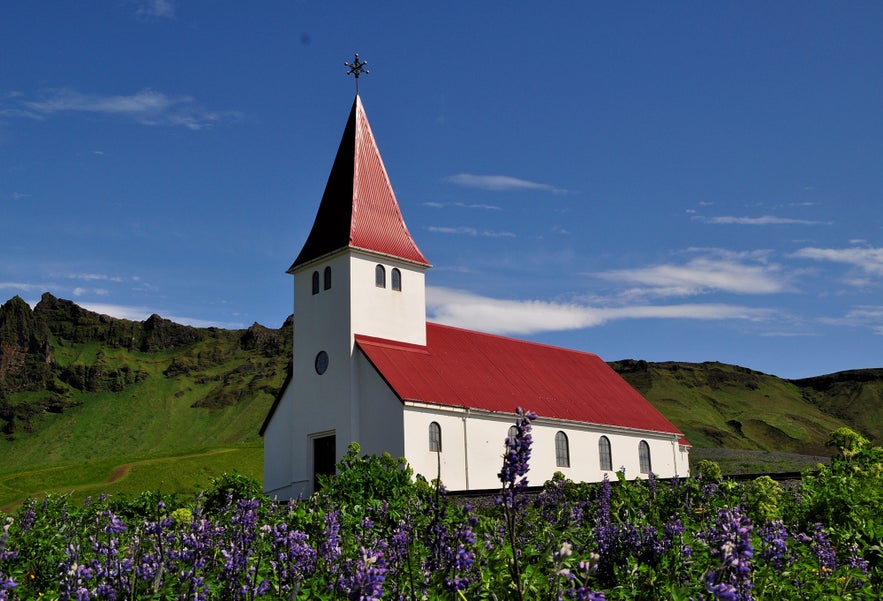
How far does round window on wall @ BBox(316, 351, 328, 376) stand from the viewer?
3269 centimetres

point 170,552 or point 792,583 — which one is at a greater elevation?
point 170,552

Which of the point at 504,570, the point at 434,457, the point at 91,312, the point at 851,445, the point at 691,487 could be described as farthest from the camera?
the point at 91,312

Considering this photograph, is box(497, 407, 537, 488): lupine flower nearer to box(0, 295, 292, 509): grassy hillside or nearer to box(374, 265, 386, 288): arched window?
box(374, 265, 386, 288): arched window

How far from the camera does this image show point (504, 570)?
5746 millimetres

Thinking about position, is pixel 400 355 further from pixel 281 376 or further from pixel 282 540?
pixel 281 376

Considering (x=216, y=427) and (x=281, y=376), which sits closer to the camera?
(x=216, y=427)

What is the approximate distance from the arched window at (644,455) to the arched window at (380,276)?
14.7 meters

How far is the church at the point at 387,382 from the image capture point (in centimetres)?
3062

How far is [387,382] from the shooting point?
29625 millimetres

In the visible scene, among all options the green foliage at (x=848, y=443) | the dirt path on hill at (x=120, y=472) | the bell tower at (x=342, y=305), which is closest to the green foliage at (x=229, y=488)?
the bell tower at (x=342, y=305)

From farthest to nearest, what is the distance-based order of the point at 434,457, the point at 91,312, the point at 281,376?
the point at 91,312 → the point at 281,376 → the point at 434,457

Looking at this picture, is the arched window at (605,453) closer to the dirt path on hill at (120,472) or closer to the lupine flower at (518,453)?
the dirt path on hill at (120,472)

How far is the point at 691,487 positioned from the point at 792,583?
677cm

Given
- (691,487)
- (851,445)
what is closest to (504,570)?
(691,487)
